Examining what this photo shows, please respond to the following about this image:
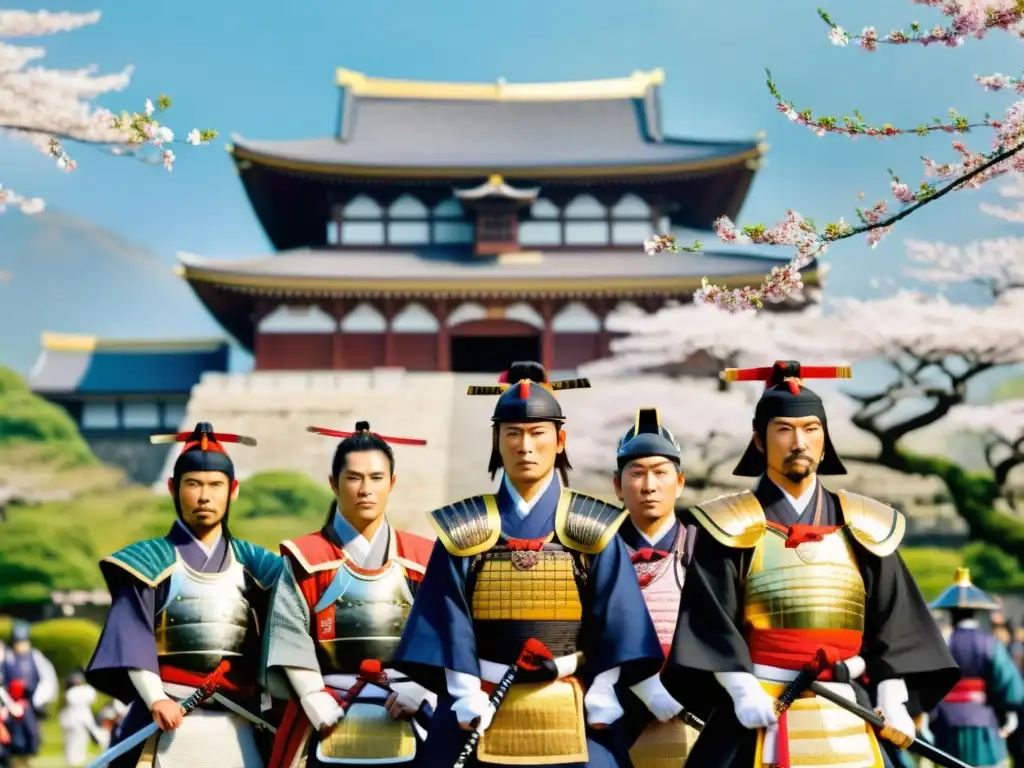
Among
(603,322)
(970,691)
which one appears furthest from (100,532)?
(970,691)

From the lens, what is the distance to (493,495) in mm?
4895

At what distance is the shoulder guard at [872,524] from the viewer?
178 inches

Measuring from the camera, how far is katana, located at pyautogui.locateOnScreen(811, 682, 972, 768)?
4.35 meters

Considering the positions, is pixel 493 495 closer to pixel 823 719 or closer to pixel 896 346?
pixel 823 719

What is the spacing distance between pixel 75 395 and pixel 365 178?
8406 mm

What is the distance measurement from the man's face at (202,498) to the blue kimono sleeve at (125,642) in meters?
0.34

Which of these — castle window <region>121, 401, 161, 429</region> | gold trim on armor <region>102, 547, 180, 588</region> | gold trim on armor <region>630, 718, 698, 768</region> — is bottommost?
gold trim on armor <region>630, 718, 698, 768</region>

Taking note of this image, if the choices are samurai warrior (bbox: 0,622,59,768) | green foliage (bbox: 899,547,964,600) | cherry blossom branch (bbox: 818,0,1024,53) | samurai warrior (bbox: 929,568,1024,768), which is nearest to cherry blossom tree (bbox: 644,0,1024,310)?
cherry blossom branch (bbox: 818,0,1024,53)

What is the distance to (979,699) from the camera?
934cm

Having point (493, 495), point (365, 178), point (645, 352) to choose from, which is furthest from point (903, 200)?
point (365, 178)

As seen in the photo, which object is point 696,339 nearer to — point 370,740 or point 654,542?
point 654,542

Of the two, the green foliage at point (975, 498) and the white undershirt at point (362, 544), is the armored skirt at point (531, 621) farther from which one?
the green foliage at point (975, 498)

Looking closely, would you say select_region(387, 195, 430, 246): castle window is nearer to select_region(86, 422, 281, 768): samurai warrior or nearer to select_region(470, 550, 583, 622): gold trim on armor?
select_region(86, 422, 281, 768): samurai warrior

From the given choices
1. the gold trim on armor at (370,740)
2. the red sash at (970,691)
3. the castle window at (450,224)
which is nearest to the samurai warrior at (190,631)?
the gold trim on armor at (370,740)
